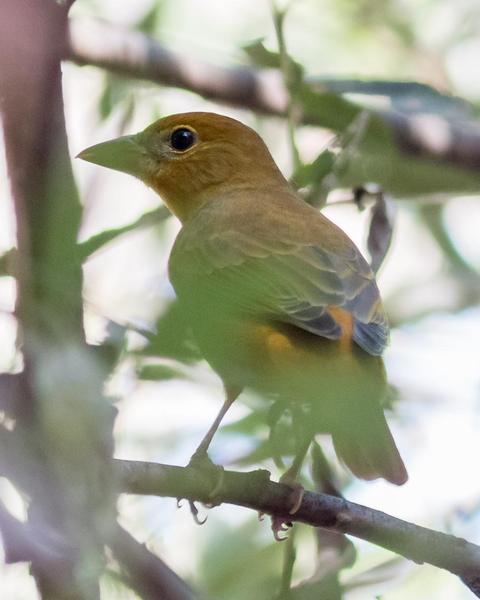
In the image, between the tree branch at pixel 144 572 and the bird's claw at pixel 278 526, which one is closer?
the tree branch at pixel 144 572

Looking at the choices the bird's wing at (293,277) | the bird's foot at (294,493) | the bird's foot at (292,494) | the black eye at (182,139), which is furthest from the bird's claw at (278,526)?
the black eye at (182,139)

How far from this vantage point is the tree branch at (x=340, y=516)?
2.57 meters

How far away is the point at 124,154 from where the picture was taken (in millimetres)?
4617

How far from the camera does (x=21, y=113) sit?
47.7 inches

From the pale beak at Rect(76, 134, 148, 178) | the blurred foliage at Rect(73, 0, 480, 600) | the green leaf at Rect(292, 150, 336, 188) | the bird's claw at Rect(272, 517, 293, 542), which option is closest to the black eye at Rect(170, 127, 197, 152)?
the pale beak at Rect(76, 134, 148, 178)

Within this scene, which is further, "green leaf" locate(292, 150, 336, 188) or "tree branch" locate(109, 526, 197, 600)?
"green leaf" locate(292, 150, 336, 188)

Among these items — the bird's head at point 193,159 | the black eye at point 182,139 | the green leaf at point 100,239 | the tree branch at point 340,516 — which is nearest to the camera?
the green leaf at point 100,239

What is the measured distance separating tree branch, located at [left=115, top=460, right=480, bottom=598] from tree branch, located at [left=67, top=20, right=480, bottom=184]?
185 centimetres

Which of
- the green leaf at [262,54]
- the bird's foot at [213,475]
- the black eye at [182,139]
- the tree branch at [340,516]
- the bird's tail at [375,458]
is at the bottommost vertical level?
the black eye at [182,139]

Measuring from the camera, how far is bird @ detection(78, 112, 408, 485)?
218 cm

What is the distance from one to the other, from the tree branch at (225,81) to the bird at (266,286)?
0.50 ft

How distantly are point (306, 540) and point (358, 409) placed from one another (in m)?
1.75

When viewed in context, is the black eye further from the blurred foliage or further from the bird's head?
the blurred foliage

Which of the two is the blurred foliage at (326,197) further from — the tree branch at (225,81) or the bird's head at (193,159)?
the bird's head at (193,159)
